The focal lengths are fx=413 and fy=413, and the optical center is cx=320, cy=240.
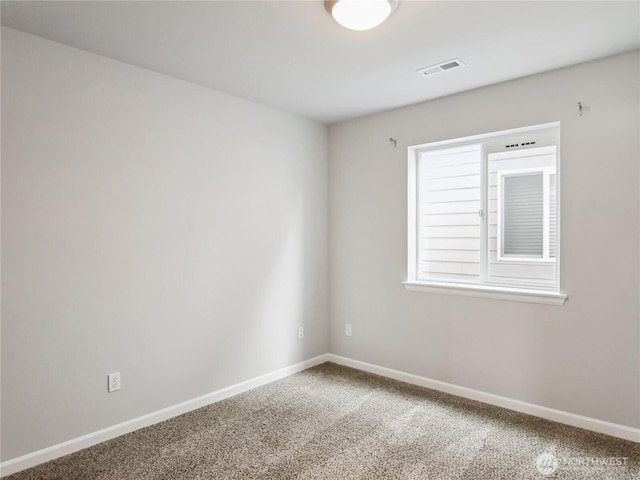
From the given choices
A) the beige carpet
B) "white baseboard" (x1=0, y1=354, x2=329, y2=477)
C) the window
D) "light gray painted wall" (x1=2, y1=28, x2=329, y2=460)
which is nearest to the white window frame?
the window

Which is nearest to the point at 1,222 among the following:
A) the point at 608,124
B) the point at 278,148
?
the point at 278,148

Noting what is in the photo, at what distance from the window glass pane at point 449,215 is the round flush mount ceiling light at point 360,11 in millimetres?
1805

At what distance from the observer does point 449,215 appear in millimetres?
3727

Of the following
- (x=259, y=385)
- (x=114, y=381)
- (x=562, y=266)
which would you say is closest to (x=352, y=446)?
(x=259, y=385)

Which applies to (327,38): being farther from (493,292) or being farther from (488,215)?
(493,292)

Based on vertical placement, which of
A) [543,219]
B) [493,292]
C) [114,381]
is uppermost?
[543,219]

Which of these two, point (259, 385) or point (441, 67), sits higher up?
point (441, 67)

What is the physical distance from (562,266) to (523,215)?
0.58 meters

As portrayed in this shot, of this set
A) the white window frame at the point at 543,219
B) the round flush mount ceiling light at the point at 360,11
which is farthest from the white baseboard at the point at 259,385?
the round flush mount ceiling light at the point at 360,11

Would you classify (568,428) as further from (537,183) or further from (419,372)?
(537,183)

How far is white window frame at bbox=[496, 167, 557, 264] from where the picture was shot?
10.5 ft

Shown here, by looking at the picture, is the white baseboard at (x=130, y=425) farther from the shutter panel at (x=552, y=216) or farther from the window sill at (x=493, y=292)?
the shutter panel at (x=552, y=216)

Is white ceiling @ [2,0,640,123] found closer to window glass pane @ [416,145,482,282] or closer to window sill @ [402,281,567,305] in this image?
window glass pane @ [416,145,482,282]

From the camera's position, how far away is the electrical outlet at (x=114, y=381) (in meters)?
2.73
